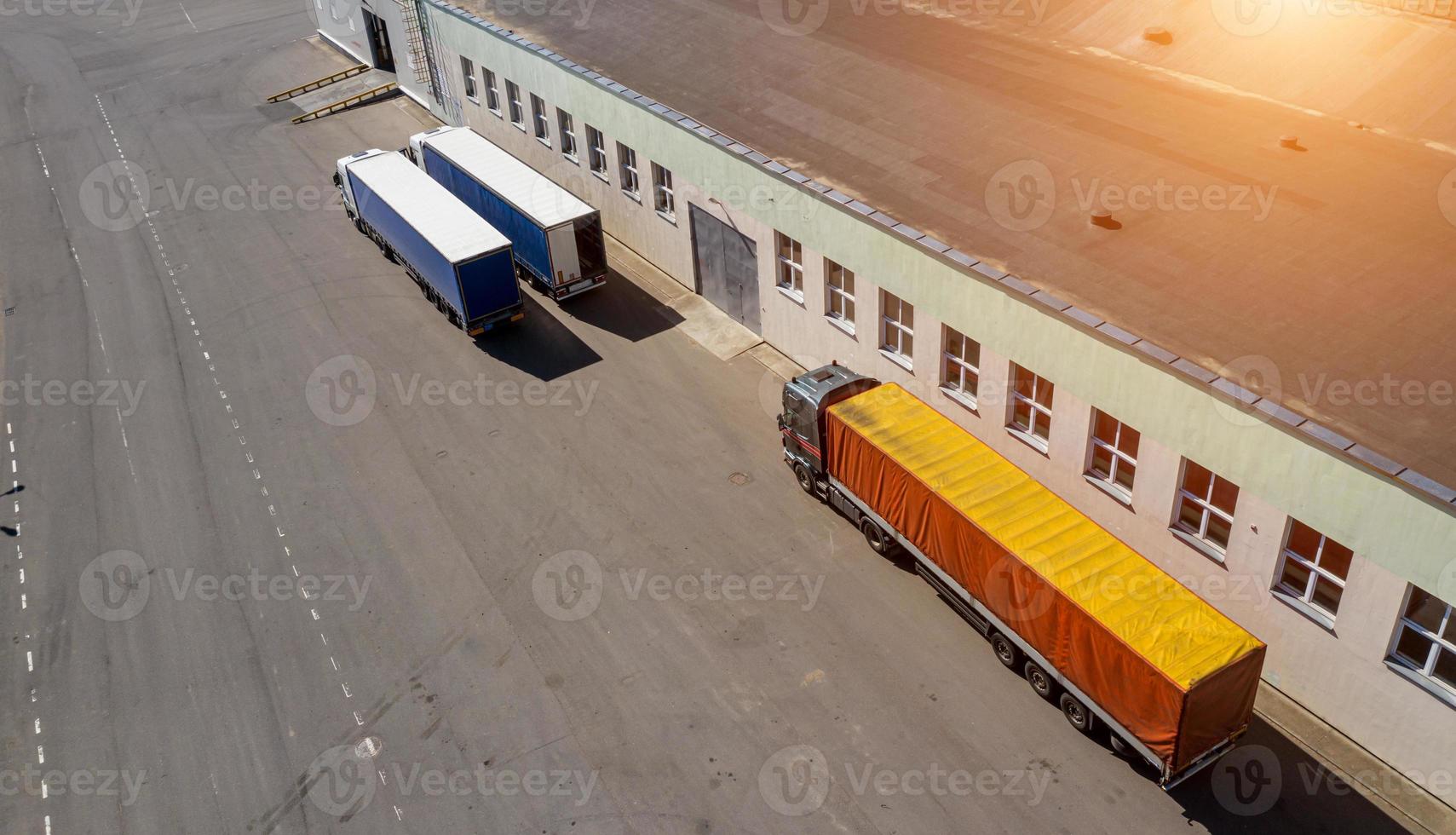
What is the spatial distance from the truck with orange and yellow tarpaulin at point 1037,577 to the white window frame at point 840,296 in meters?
2.72

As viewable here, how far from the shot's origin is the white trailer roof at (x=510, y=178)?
33.4 m

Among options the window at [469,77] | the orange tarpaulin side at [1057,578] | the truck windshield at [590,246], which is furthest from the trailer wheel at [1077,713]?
the window at [469,77]

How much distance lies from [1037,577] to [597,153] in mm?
23690

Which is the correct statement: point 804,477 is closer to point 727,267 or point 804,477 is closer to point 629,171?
point 727,267

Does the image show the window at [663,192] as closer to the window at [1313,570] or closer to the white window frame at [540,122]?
the white window frame at [540,122]

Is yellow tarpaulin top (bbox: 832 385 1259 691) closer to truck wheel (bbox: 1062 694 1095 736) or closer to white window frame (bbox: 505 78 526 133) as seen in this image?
truck wheel (bbox: 1062 694 1095 736)

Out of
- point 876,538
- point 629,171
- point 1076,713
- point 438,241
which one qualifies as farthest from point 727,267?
point 1076,713

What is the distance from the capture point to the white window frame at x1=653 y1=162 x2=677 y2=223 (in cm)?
3372

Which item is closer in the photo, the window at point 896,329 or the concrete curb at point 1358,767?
the concrete curb at point 1358,767

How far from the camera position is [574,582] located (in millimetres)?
24109

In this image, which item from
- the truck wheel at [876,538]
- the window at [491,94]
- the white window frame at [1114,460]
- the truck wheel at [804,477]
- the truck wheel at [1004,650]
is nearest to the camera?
the truck wheel at [1004,650]

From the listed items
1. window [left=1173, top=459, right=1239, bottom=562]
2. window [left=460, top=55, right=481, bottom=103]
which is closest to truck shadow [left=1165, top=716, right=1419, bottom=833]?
window [left=1173, top=459, right=1239, bottom=562]

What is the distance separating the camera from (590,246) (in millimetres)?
33781

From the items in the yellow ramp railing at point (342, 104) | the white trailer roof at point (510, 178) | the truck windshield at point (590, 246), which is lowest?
the yellow ramp railing at point (342, 104)
